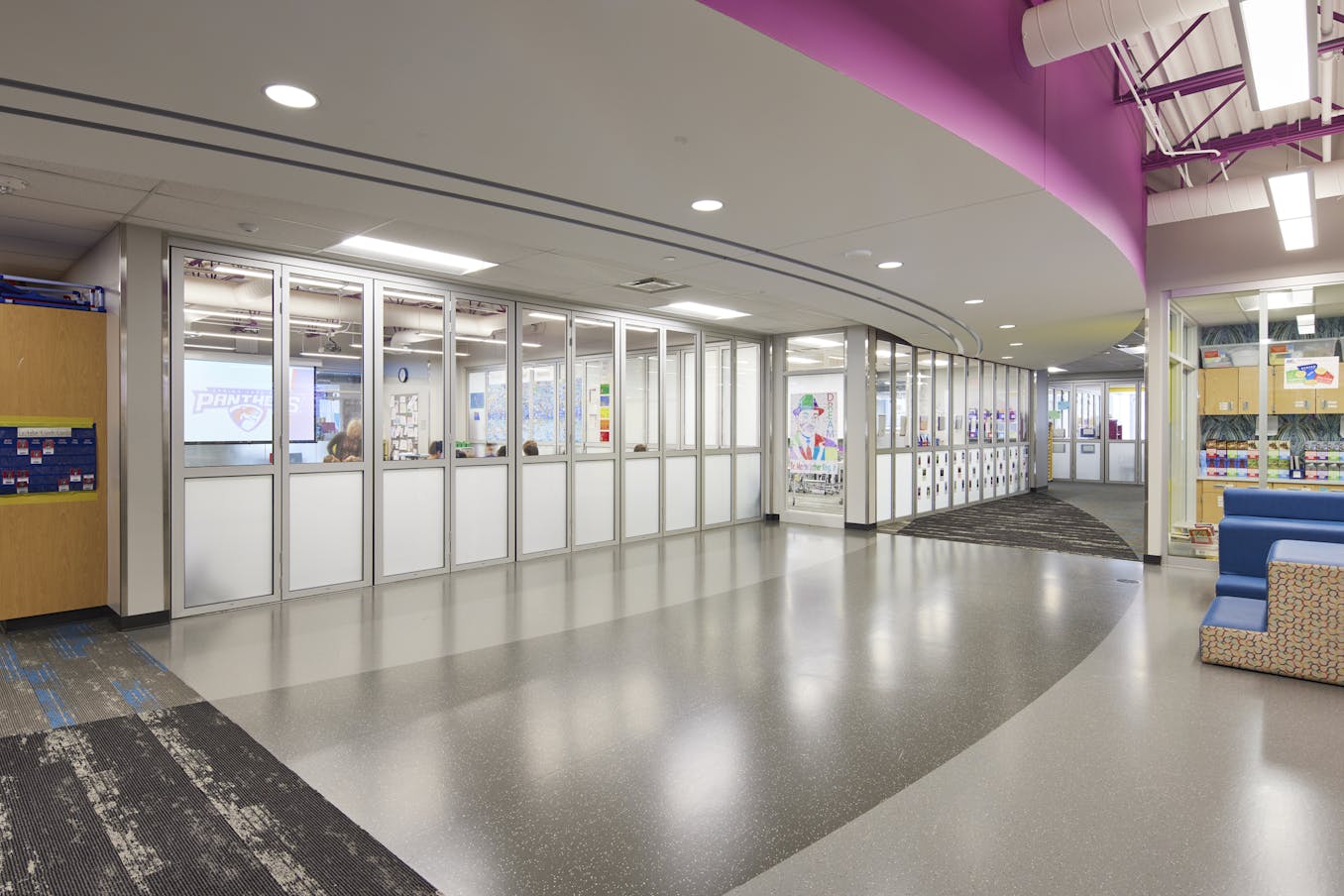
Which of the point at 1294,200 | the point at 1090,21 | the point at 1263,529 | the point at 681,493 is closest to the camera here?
the point at 1090,21

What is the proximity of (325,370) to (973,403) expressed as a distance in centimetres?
1164

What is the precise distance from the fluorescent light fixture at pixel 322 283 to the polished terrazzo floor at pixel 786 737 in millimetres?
2744

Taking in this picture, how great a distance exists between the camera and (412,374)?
6.88 metres

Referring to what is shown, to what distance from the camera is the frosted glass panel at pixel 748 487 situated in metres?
10.9

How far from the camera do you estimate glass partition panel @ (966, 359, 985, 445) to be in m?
13.6

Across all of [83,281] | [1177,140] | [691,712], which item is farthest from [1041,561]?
[83,281]

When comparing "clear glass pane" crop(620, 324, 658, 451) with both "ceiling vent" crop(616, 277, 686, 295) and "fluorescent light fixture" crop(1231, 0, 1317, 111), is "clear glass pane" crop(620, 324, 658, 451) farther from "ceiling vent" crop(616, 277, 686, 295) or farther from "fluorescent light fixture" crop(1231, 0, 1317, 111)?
"fluorescent light fixture" crop(1231, 0, 1317, 111)

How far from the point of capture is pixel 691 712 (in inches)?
145

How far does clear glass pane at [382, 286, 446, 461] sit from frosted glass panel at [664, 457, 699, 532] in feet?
11.5

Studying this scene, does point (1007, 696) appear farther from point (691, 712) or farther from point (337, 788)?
point (337, 788)

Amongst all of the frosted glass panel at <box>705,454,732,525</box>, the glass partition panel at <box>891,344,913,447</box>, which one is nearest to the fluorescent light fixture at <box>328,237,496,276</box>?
the frosted glass panel at <box>705,454,732,525</box>

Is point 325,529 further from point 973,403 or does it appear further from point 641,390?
point 973,403

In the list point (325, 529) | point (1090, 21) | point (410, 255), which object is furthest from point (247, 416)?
point (1090, 21)

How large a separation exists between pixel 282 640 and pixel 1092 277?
713 centimetres
